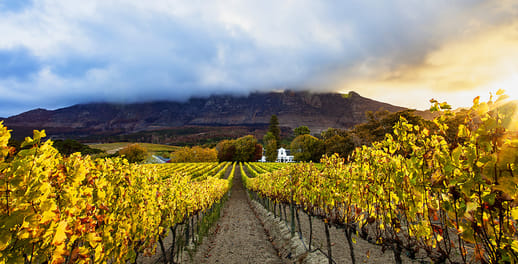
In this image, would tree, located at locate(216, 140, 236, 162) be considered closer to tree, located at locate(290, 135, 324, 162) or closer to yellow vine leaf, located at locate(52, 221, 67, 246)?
tree, located at locate(290, 135, 324, 162)

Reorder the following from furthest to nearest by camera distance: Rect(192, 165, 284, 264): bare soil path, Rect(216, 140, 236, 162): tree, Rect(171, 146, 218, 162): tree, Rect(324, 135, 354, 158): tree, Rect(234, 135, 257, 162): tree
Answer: Rect(216, 140, 236, 162): tree → Rect(234, 135, 257, 162): tree → Rect(171, 146, 218, 162): tree → Rect(324, 135, 354, 158): tree → Rect(192, 165, 284, 264): bare soil path

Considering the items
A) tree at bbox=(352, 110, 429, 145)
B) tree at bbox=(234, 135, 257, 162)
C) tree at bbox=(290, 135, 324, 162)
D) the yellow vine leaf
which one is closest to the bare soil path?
the yellow vine leaf

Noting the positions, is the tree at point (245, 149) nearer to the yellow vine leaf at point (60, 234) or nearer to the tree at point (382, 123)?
the tree at point (382, 123)

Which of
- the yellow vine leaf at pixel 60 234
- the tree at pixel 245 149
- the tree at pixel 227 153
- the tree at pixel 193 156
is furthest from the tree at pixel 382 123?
the tree at pixel 227 153

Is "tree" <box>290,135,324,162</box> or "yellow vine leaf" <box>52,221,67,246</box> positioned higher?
"yellow vine leaf" <box>52,221,67,246</box>

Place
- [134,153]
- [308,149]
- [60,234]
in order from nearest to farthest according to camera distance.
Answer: [60,234]
[134,153]
[308,149]

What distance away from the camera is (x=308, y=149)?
2586 inches

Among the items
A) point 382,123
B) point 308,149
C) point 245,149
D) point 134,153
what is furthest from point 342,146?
point 134,153

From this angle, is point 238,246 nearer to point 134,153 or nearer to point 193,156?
point 193,156

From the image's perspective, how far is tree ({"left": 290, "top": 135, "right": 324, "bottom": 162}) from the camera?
63.3 meters

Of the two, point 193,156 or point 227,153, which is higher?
point 193,156

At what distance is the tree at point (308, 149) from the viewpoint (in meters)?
63.3

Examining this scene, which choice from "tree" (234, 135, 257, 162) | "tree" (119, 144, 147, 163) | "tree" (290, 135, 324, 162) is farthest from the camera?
"tree" (234, 135, 257, 162)

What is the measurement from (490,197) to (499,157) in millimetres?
403
